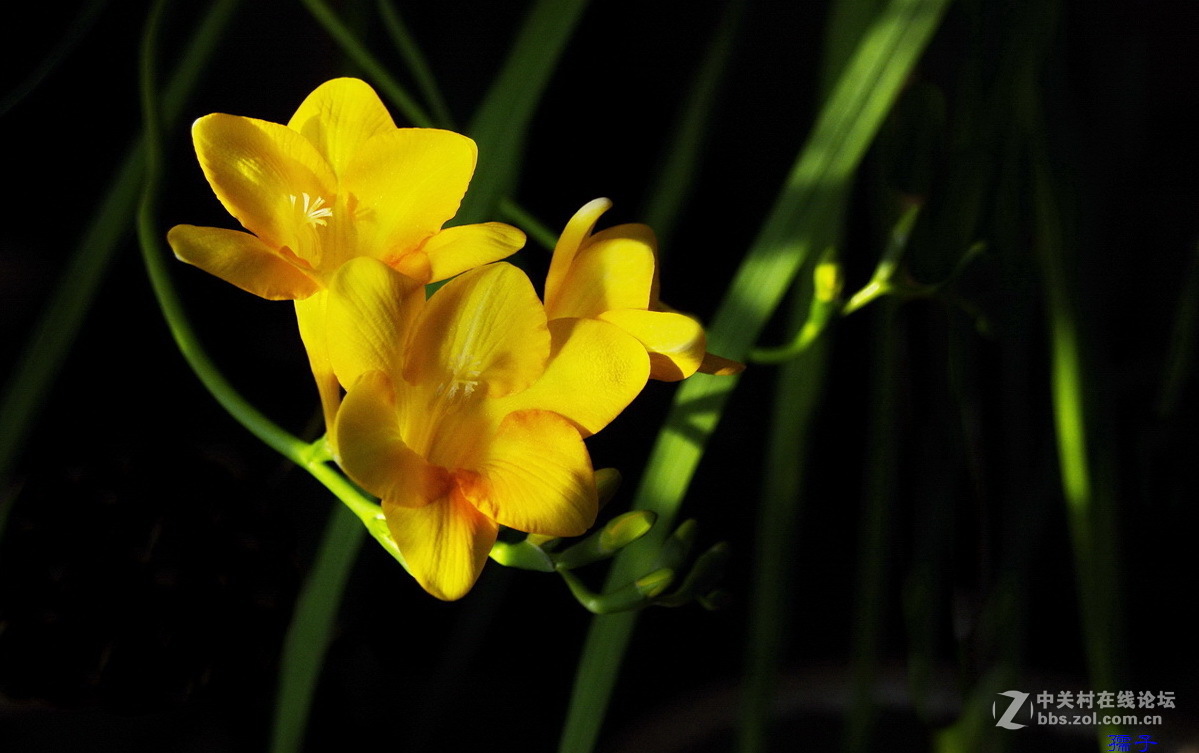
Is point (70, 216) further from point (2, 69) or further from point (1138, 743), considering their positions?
point (1138, 743)

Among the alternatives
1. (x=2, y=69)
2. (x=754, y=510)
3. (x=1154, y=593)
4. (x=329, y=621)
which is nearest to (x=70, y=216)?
(x=2, y=69)

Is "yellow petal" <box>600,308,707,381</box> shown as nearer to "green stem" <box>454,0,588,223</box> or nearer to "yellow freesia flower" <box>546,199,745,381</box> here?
"yellow freesia flower" <box>546,199,745,381</box>

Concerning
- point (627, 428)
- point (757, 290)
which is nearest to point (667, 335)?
point (757, 290)

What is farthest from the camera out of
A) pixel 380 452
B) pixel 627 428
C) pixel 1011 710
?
pixel 627 428

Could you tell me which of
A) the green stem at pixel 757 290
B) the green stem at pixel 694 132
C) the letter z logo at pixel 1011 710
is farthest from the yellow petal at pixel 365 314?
the letter z logo at pixel 1011 710

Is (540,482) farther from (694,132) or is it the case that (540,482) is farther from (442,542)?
(694,132)

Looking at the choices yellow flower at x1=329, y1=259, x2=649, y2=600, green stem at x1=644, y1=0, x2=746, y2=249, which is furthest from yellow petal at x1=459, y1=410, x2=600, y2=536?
green stem at x1=644, y1=0, x2=746, y2=249
